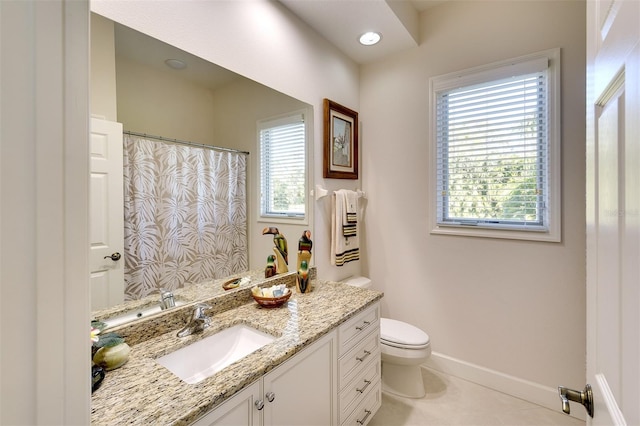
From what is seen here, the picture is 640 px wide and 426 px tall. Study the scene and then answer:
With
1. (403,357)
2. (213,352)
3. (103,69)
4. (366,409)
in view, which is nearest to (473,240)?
(403,357)

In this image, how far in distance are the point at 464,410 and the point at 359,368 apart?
0.93m

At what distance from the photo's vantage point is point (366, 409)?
164 cm

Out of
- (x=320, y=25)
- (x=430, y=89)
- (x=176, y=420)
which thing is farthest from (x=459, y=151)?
(x=176, y=420)

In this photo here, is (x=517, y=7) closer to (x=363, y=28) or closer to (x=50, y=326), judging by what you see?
(x=363, y=28)

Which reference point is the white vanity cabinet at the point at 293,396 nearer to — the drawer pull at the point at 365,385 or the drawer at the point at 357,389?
the drawer at the point at 357,389

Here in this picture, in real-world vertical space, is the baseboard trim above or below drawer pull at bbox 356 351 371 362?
below

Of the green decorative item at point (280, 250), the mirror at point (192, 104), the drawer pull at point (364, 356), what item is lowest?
the drawer pull at point (364, 356)

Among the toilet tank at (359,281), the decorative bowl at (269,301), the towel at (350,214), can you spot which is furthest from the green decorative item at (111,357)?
the toilet tank at (359,281)

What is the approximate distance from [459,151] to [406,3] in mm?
1136

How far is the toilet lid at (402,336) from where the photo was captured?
1.94m

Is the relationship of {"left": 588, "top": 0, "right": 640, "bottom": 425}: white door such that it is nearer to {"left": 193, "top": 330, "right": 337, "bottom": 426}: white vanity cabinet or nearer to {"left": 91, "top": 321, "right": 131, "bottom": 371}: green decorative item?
{"left": 193, "top": 330, "right": 337, "bottom": 426}: white vanity cabinet

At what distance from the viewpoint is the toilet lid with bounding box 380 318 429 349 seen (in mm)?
1942

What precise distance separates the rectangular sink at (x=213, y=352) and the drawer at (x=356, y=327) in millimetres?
358

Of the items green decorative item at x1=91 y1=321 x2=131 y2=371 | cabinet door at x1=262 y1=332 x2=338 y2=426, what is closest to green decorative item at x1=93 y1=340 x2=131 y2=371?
green decorative item at x1=91 y1=321 x2=131 y2=371
